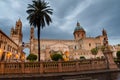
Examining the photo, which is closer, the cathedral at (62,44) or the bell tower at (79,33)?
the cathedral at (62,44)

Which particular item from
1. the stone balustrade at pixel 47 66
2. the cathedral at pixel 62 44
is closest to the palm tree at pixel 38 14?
the stone balustrade at pixel 47 66

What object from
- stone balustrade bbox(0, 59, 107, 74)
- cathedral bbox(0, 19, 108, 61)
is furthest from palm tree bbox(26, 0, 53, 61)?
cathedral bbox(0, 19, 108, 61)

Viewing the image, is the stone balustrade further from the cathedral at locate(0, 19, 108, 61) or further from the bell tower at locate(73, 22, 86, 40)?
the bell tower at locate(73, 22, 86, 40)

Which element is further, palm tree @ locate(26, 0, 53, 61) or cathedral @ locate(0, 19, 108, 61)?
cathedral @ locate(0, 19, 108, 61)

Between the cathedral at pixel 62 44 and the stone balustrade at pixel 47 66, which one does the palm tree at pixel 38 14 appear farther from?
the cathedral at pixel 62 44

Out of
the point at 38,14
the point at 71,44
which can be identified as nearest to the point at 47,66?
the point at 38,14

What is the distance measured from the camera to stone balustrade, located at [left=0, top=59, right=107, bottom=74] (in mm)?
16938

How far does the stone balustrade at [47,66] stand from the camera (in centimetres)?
1694

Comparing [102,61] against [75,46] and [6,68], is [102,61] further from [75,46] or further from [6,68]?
[75,46]

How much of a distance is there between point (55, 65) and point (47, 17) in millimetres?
16422

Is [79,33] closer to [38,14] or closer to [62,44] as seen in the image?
→ [62,44]

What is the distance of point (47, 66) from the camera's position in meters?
17.8

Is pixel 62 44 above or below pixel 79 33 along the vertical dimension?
below

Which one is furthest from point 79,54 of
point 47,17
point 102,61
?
point 102,61
